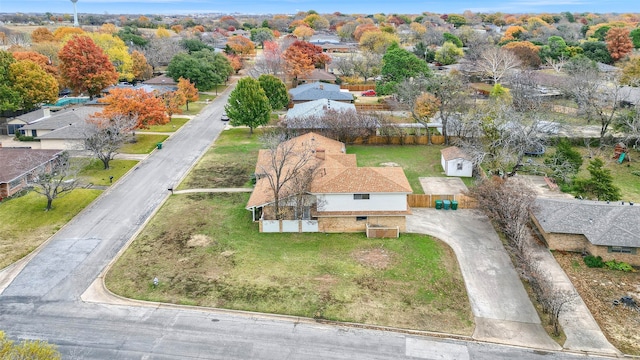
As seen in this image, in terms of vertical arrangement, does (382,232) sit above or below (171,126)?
below

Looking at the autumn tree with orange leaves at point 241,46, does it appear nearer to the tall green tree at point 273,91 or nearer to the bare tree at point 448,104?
the tall green tree at point 273,91


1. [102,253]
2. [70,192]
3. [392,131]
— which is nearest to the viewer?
[102,253]

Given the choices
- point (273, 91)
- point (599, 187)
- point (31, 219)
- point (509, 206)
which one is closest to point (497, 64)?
point (273, 91)

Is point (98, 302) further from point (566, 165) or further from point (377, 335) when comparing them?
point (566, 165)

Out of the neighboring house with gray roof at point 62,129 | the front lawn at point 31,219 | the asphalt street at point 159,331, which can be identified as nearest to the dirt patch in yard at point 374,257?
the asphalt street at point 159,331

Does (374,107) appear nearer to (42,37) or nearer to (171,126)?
(171,126)

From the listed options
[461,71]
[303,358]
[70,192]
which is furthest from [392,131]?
[461,71]
